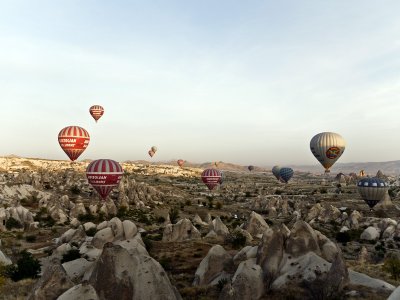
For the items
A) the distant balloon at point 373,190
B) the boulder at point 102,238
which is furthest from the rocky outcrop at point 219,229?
the distant balloon at point 373,190

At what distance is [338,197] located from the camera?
12550cm

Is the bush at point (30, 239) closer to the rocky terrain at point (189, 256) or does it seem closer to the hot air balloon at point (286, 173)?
the rocky terrain at point (189, 256)

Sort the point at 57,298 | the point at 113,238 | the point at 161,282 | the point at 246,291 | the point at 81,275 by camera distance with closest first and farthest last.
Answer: the point at 57,298, the point at 161,282, the point at 246,291, the point at 81,275, the point at 113,238

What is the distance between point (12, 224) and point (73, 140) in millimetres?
33142

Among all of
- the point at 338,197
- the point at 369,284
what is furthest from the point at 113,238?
the point at 338,197

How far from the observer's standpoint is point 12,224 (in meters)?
62.8

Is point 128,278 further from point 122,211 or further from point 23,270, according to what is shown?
point 122,211

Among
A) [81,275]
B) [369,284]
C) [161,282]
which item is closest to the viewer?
[161,282]

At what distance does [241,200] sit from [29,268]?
9553 cm

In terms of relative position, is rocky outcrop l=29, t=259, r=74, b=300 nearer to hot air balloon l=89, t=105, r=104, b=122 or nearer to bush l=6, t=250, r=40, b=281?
bush l=6, t=250, r=40, b=281

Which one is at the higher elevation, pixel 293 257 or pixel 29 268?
pixel 293 257

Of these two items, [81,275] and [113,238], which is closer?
[81,275]

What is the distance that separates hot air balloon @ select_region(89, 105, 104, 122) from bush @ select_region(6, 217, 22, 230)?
73.8 meters

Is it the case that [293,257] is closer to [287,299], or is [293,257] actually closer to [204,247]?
[287,299]
